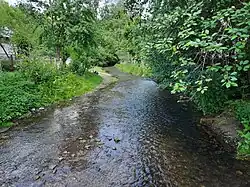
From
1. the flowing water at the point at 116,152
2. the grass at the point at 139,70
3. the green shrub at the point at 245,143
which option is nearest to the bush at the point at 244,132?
the green shrub at the point at 245,143

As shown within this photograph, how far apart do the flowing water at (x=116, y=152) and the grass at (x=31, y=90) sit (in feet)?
3.09

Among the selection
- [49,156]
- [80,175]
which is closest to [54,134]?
[49,156]

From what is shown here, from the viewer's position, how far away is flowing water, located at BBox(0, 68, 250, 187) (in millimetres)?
5695

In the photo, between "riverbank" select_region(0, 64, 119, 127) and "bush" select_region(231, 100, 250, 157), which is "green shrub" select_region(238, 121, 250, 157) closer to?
"bush" select_region(231, 100, 250, 157)

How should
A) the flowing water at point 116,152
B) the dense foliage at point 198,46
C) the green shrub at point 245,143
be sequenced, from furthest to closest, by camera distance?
the green shrub at point 245,143, the flowing water at point 116,152, the dense foliage at point 198,46

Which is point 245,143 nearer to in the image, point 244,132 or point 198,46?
point 244,132

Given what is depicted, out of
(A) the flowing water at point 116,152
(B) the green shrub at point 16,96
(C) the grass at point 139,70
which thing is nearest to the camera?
(A) the flowing water at point 116,152

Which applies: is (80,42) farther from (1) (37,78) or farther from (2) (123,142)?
(2) (123,142)

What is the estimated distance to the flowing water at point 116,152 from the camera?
5695 mm

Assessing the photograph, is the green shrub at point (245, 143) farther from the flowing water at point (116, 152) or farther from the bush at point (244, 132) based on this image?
the flowing water at point (116, 152)

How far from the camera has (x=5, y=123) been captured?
31.8ft

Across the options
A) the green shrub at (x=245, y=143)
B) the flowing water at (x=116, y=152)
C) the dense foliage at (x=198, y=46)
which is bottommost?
the flowing water at (x=116, y=152)

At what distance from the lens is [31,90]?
12328 millimetres

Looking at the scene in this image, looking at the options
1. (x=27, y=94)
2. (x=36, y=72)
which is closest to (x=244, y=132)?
(x=27, y=94)
